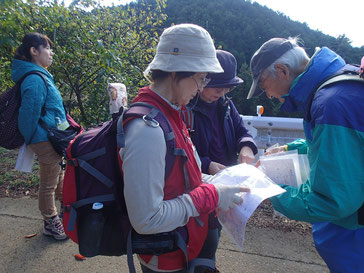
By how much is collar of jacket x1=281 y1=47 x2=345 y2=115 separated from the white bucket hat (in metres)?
0.48

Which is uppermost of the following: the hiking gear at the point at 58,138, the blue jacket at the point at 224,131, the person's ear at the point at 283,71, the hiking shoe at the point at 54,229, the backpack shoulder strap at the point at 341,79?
the backpack shoulder strap at the point at 341,79

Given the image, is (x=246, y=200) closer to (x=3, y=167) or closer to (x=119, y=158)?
(x=119, y=158)

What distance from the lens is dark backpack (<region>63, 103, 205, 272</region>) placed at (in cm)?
124

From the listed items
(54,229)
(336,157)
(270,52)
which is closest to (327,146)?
(336,157)

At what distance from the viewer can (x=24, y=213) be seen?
3486 mm

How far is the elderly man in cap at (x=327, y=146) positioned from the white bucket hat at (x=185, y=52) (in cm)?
49

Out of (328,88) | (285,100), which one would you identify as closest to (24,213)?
(285,100)

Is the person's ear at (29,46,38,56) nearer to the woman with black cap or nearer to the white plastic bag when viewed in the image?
the woman with black cap

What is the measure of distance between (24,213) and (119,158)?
3.05 meters

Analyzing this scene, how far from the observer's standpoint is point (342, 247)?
1.36m

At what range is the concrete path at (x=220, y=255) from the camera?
8.30 ft

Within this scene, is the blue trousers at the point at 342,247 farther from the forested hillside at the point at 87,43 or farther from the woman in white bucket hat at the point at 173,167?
the forested hillside at the point at 87,43

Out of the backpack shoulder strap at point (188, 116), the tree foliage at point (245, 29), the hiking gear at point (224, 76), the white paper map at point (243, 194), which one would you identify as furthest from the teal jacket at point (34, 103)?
the tree foliage at point (245, 29)

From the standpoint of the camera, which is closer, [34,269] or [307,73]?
[307,73]
